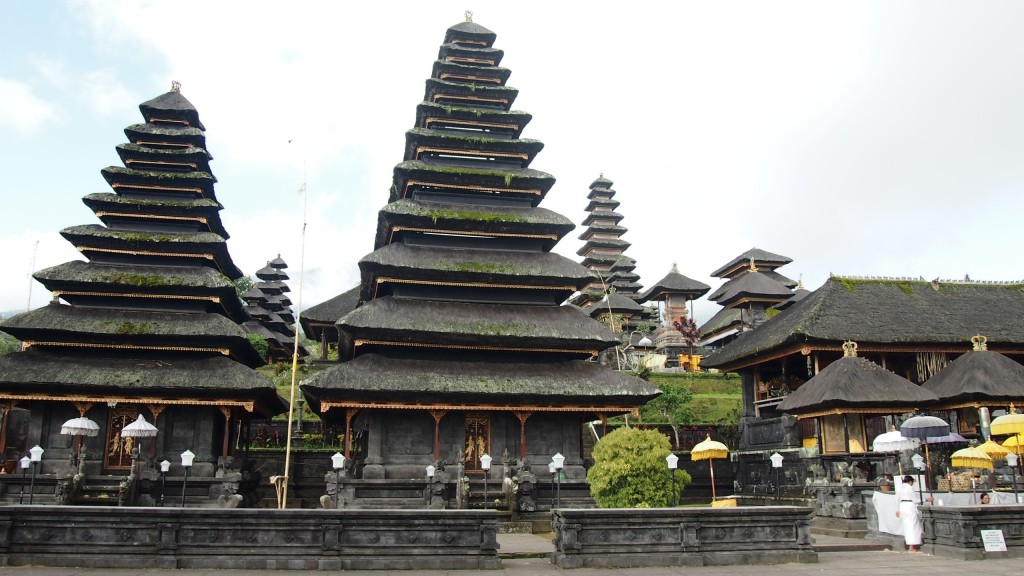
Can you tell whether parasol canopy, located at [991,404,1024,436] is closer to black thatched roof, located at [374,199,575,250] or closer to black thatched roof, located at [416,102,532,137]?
black thatched roof, located at [374,199,575,250]

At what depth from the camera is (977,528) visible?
1564 centimetres

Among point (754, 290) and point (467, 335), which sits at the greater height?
point (754, 290)

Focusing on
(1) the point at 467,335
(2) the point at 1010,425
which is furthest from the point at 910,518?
(1) the point at 467,335

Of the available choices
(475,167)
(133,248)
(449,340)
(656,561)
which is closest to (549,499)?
(449,340)

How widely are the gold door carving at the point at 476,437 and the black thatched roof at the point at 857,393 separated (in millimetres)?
10526

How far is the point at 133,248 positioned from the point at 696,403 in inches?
1216

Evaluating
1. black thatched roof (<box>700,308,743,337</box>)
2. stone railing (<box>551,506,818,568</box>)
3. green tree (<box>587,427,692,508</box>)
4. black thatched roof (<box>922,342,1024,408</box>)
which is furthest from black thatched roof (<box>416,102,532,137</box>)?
stone railing (<box>551,506,818,568</box>)

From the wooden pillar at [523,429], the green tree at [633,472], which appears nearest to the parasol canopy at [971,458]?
the green tree at [633,472]

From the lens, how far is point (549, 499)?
25.1m

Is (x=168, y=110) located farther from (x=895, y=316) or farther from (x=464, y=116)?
(x=895, y=316)

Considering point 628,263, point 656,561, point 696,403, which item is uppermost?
point 628,263

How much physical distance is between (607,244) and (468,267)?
4860 cm

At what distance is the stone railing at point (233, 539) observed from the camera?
1322 centimetres

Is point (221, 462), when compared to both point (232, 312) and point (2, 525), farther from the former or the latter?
point (2, 525)
